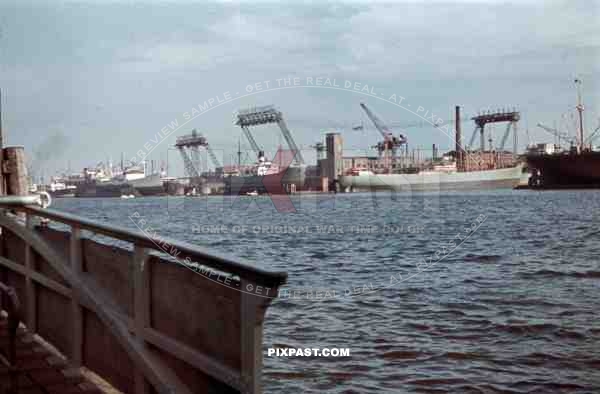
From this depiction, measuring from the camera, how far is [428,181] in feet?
312

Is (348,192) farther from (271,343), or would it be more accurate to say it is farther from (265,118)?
(271,343)

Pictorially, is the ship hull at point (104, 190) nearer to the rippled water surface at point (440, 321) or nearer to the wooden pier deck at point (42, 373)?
the rippled water surface at point (440, 321)

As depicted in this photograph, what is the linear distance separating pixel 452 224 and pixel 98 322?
1129 inches

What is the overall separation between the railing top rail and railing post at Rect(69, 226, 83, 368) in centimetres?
11

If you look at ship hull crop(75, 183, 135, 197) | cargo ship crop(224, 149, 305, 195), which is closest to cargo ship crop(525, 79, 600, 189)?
cargo ship crop(224, 149, 305, 195)

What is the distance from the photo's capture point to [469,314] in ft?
29.1

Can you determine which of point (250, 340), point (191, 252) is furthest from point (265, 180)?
point (250, 340)

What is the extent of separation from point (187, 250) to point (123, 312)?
1031mm

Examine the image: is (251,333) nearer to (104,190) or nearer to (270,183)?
(270,183)

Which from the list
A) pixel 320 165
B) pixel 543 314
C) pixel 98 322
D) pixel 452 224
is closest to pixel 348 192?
pixel 320 165

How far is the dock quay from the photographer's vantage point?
2.21 metres

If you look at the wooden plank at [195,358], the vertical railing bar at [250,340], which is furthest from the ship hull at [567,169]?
the vertical railing bar at [250,340]

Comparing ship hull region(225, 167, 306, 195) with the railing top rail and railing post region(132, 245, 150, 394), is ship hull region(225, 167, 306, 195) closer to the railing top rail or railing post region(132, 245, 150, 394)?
the railing top rail

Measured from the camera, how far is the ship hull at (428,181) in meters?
90.0
